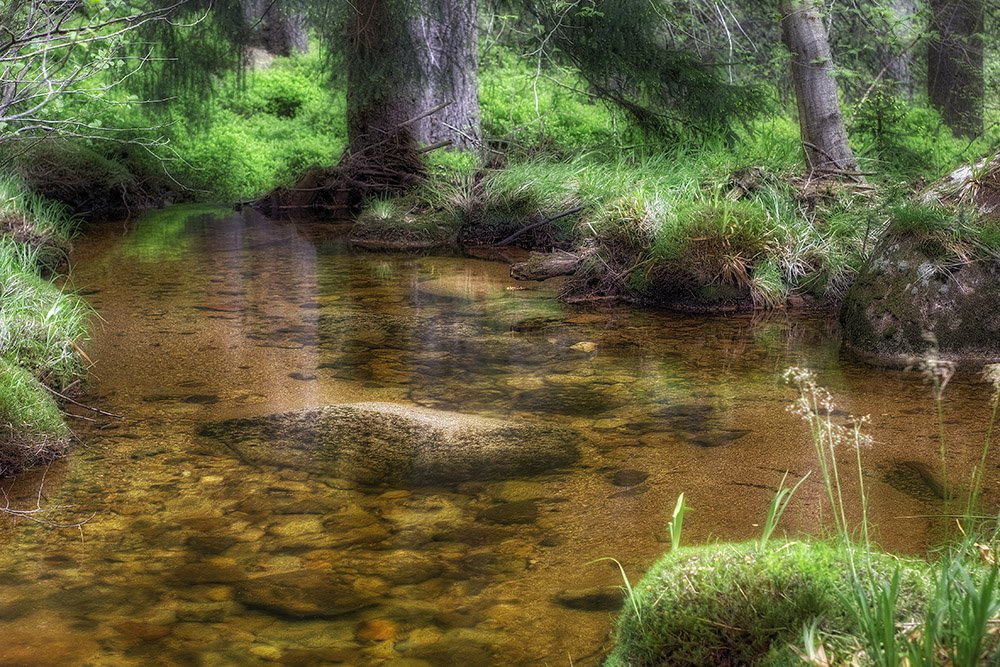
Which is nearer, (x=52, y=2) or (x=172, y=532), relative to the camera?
(x=172, y=532)

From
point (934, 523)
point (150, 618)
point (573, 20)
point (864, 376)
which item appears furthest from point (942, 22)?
point (150, 618)

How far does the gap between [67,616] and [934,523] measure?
2817mm

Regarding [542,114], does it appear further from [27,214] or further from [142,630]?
[142,630]

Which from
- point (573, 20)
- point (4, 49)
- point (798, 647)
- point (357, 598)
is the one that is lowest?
point (357, 598)

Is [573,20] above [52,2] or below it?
above

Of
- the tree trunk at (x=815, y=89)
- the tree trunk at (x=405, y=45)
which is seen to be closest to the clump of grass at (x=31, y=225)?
the tree trunk at (x=405, y=45)

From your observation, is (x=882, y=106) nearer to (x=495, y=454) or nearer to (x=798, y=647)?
(x=495, y=454)

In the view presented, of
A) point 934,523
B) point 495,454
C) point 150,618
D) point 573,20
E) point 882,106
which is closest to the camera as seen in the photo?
point 150,618

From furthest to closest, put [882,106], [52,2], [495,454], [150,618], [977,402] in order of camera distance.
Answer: [882,106]
[52,2]
[977,402]
[495,454]
[150,618]

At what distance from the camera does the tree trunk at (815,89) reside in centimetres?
848

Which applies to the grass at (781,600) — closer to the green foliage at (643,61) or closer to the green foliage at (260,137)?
the green foliage at (643,61)

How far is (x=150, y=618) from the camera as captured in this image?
256cm

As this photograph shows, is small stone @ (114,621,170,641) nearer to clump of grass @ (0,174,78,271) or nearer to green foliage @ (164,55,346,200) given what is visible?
clump of grass @ (0,174,78,271)

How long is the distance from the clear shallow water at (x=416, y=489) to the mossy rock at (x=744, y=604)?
0.33m
